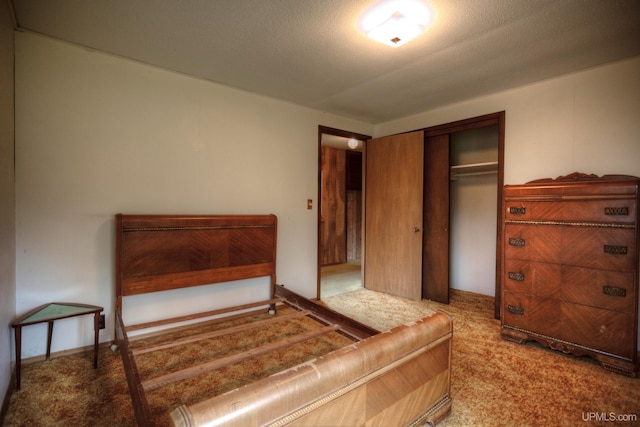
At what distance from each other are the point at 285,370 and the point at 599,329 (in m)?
2.43

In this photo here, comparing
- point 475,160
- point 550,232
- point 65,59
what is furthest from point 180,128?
point 475,160

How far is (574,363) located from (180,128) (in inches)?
150

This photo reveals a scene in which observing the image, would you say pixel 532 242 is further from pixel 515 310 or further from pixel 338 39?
pixel 338 39

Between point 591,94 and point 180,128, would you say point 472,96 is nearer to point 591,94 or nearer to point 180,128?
point 591,94

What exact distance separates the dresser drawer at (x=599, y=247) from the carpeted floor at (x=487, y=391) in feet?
2.52

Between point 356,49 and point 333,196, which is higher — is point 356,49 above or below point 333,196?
above

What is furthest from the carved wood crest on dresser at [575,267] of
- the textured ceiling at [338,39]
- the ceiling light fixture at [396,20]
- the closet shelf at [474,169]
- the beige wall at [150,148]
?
the ceiling light fixture at [396,20]

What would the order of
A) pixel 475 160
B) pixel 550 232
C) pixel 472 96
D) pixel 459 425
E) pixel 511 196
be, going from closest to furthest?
pixel 459 425 < pixel 550 232 < pixel 511 196 < pixel 472 96 < pixel 475 160

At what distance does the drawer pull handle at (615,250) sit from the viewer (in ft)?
6.77

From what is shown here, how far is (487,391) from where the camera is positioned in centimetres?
186

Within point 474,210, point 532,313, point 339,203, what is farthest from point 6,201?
point 339,203

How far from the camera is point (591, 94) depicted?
2.56 meters

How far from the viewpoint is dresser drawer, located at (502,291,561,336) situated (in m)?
2.33

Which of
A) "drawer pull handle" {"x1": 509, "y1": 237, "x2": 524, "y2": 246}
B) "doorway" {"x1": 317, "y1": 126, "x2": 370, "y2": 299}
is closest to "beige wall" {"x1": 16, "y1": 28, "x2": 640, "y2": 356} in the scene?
"drawer pull handle" {"x1": 509, "y1": 237, "x2": 524, "y2": 246}
